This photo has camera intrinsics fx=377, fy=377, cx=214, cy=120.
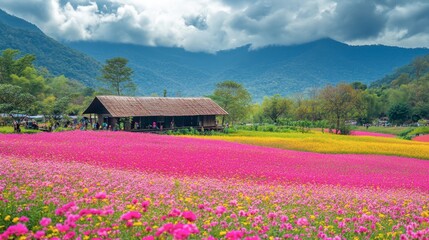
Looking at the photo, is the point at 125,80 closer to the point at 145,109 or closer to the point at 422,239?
the point at 145,109

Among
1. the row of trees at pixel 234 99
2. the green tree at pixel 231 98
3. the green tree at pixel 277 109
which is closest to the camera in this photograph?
the row of trees at pixel 234 99

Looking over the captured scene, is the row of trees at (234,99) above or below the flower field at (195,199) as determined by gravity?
above

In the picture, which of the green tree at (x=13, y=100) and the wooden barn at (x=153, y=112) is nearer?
the green tree at (x=13, y=100)

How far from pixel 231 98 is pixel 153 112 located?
3244 centimetres

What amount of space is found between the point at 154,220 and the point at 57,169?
6.39m

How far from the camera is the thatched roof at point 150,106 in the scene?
4750cm

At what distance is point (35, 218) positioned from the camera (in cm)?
654

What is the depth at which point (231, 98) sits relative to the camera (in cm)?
8088

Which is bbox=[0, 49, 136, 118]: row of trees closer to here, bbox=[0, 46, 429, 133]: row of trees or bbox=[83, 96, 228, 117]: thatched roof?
bbox=[0, 46, 429, 133]: row of trees

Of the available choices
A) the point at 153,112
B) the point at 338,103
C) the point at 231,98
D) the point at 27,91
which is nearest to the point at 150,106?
the point at 153,112

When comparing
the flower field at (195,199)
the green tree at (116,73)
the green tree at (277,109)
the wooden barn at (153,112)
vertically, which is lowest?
the flower field at (195,199)

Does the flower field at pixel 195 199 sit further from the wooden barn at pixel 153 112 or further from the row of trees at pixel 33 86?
the row of trees at pixel 33 86

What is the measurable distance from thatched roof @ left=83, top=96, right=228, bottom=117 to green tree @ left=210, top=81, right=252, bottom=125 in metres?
19.7

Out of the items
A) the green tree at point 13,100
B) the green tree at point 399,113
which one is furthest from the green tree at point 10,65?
the green tree at point 399,113
